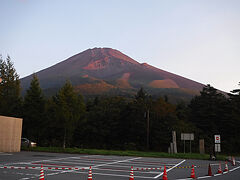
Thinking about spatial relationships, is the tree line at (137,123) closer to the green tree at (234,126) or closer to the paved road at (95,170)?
the green tree at (234,126)

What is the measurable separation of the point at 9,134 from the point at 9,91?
54.4 ft

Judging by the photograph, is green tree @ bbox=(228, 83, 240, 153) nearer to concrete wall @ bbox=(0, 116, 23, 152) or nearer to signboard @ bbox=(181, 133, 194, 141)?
signboard @ bbox=(181, 133, 194, 141)

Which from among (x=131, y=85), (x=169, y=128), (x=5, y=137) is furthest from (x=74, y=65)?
(x=5, y=137)

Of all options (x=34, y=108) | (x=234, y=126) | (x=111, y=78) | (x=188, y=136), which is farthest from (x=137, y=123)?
(x=111, y=78)

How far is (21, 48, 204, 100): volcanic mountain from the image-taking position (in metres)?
140

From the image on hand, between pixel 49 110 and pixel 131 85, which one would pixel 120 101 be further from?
pixel 131 85

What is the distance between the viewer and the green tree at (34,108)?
38.7 m

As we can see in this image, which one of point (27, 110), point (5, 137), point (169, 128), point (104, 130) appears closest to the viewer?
point (5, 137)

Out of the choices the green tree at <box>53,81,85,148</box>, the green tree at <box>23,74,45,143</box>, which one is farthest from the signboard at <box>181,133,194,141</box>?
the green tree at <box>23,74,45,143</box>

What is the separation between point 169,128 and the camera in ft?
162

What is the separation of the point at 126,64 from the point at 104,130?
13320 cm

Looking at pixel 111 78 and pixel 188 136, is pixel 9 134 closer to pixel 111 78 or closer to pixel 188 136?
pixel 188 136

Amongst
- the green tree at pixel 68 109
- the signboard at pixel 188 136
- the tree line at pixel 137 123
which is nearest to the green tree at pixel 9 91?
the tree line at pixel 137 123

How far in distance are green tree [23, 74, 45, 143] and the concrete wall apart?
38.4ft
